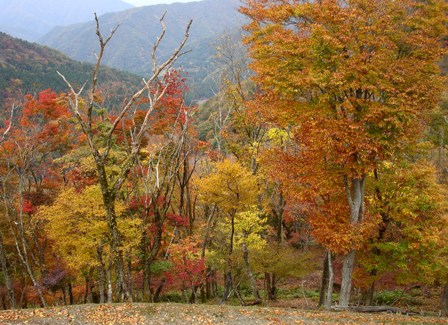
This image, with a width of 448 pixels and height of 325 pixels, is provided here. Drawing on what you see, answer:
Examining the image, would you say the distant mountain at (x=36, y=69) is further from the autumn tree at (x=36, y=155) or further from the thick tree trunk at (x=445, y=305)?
the thick tree trunk at (x=445, y=305)

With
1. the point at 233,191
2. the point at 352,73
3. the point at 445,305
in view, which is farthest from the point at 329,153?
the point at 445,305

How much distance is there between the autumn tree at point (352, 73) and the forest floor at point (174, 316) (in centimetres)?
272

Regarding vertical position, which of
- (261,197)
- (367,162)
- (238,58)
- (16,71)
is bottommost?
(261,197)

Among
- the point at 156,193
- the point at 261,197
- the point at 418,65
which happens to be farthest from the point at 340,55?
the point at 261,197

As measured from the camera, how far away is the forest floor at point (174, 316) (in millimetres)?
11086

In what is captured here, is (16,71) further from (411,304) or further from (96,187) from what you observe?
(411,304)

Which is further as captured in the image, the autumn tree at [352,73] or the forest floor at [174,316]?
the autumn tree at [352,73]

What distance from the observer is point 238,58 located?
26.2 metres

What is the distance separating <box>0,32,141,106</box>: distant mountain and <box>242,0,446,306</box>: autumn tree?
86.0 meters

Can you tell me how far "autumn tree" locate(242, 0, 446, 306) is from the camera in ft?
39.9

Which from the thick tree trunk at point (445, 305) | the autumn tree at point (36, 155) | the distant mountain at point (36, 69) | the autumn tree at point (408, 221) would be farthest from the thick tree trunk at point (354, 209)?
the distant mountain at point (36, 69)

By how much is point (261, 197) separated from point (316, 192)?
10452 mm

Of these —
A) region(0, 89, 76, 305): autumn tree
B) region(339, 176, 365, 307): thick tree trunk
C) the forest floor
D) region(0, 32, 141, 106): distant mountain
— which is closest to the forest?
region(339, 176, 365, 307): thick tree trunk

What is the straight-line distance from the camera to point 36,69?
386 feet
